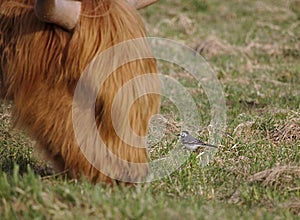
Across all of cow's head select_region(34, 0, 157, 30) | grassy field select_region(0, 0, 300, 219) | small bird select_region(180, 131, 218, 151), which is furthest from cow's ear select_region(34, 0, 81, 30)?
small bird select_region(180, 131, 218, 151)

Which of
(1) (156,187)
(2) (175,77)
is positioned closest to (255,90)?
(2) (175,77)

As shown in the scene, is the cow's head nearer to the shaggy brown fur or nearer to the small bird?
the shaggy brown fur

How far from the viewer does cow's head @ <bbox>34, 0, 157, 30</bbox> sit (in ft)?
14.1

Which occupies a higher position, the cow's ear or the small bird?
the cow's ear

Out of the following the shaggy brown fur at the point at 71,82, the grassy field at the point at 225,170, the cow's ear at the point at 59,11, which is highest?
the cow's ear at the point at 59,11

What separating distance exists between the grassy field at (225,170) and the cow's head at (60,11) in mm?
842

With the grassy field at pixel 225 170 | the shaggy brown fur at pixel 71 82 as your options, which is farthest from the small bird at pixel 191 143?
the shaggy brown fur at pixel 71 82

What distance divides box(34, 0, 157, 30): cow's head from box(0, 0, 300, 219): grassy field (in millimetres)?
842

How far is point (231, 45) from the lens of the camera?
37.7 feet

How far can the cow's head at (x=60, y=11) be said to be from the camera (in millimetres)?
4309

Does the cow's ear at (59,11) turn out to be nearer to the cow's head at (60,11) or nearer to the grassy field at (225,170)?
the cow's head at (60,11)

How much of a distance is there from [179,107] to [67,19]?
362cm

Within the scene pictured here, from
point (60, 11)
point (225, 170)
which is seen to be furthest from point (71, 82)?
point (225, 170)

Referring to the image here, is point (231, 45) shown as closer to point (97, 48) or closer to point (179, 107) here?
point (179, 107)
